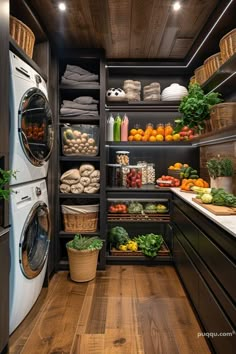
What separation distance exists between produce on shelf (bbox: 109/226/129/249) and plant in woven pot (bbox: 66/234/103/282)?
53 cm

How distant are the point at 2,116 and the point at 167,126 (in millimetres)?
2322

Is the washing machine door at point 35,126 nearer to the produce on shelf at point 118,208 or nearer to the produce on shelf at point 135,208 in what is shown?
the produce on shelf at point 118,208

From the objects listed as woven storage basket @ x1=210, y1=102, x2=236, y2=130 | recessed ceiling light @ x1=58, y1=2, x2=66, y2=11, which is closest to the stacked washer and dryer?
recessed ceiling light @ x1=58, y1=2, x2=66, y2=11

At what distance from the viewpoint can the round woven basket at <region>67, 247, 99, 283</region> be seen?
106 inches

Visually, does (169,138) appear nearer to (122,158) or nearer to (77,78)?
(122,158)

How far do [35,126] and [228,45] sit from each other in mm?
1628

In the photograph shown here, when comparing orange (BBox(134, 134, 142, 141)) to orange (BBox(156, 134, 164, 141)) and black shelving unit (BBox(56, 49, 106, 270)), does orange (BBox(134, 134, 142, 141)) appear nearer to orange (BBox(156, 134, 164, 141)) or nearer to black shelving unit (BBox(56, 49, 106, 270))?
orange (BBox(156, 134, 164, 141))

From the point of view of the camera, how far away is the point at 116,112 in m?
3.63


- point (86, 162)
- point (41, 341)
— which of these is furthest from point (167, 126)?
point (41, 341)

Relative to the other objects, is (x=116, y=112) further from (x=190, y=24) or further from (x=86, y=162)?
(x=190, y=24)

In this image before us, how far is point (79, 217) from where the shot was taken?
3.00 meters

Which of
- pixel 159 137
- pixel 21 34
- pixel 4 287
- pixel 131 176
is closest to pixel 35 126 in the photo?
pixel 21 34

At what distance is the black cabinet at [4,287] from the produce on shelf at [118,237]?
1817mm

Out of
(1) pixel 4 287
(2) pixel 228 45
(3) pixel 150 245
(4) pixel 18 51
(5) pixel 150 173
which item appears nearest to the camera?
(1) pixel 4 287
